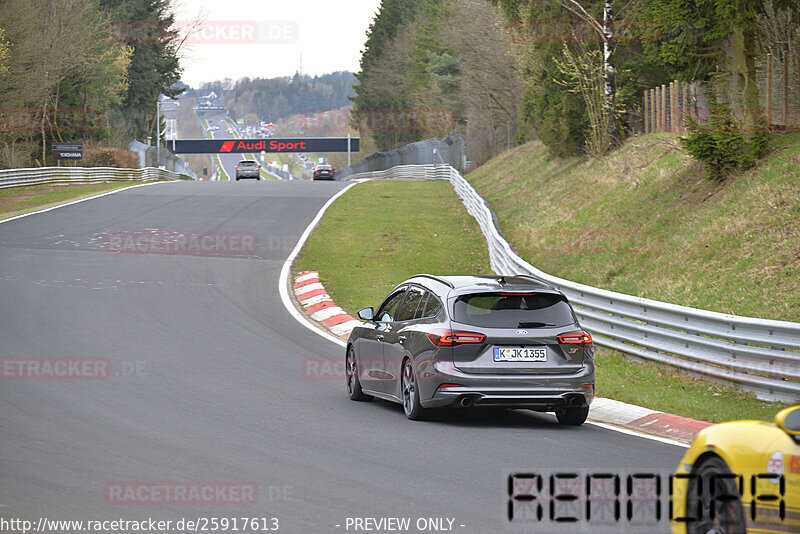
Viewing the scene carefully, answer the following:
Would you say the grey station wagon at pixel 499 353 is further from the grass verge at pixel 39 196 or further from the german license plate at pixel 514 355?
the grass verge at pixel 39 196

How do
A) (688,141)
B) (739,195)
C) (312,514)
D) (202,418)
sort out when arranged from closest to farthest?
(312,514)
(202,418)
(739,195)
(688,141)

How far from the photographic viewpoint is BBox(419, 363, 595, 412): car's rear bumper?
10.2 m

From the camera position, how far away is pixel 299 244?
95.6 feet

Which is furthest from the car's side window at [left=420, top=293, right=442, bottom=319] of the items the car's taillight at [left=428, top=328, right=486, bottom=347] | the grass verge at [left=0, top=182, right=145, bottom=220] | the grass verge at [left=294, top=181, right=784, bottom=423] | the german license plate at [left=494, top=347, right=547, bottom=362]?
the grass verge at [left=0, top=182, right=145, bottom=220]

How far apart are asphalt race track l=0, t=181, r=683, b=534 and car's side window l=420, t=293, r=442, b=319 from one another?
3.64 feet

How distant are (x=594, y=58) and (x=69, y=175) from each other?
1163 inches

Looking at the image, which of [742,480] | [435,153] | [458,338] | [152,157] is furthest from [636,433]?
[152,157]

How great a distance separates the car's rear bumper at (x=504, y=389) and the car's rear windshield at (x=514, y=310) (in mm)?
529

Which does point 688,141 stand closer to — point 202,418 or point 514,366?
point 514,366

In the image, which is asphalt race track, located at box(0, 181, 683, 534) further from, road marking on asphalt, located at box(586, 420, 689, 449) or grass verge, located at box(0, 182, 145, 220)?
grass verge, located at box(0, 182, 145, 220)

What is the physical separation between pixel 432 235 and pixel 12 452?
74.5 feet

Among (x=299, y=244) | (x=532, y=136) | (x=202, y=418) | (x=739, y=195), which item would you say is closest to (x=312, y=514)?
(x=202, y=418)

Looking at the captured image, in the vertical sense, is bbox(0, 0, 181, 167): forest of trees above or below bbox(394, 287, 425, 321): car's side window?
above

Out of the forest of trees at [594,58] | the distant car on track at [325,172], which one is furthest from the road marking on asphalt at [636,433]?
the distant car on track at [325,172]
